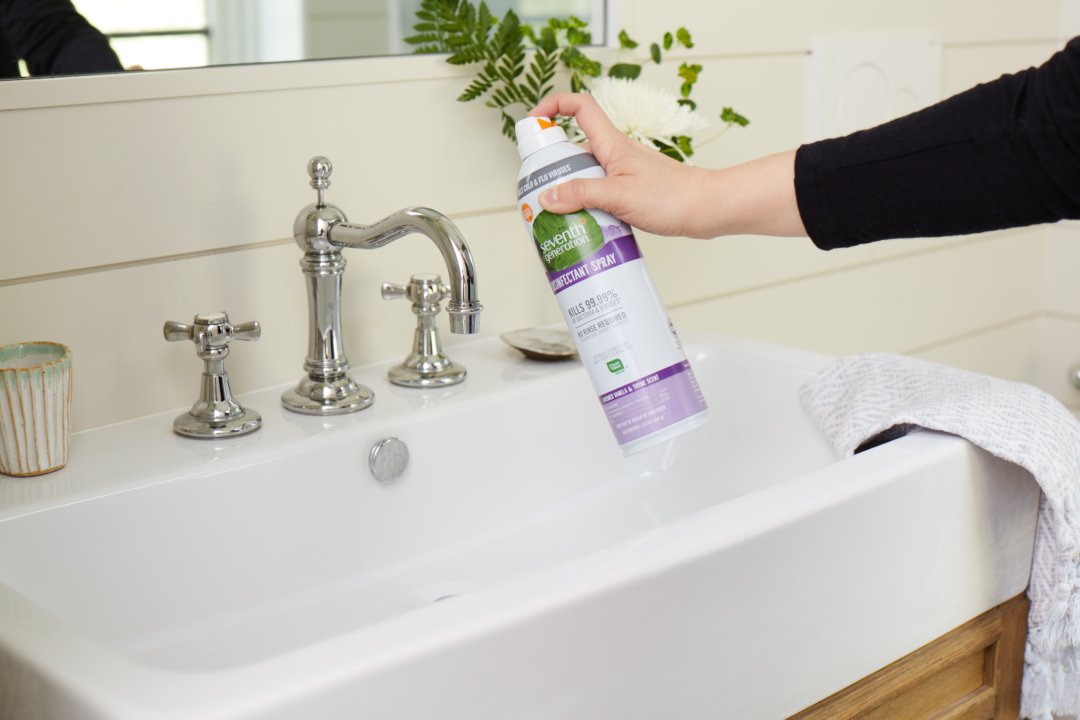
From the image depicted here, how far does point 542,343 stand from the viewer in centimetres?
106

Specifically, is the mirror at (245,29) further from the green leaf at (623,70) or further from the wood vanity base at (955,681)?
→ the wood vanity base at (955,681)

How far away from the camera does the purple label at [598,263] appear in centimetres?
75

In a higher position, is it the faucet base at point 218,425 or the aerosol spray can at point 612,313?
the aerosol spray can at point 612,313

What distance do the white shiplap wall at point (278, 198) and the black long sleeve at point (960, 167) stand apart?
0.40 metres

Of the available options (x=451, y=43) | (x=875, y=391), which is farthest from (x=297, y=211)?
(x=875, y=391)

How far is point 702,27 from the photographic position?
1.24 meters

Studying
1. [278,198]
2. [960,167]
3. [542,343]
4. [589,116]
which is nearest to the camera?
[960,167]

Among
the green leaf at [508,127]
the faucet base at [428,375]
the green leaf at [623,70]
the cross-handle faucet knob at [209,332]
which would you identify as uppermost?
the green leaf at [623,70]

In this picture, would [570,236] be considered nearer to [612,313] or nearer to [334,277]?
[612,313]

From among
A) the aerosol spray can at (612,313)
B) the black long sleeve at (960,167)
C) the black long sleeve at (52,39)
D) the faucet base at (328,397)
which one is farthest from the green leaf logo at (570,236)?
the black long sleeve at (52,39)

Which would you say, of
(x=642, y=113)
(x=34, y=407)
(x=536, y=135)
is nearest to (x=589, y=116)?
(x=536, y=135)

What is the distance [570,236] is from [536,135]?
74 millimetres

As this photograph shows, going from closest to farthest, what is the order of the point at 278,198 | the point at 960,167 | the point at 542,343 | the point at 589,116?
the point at 960,167 → the point at 589,116 → the point at 278,198 → the point at 542,343

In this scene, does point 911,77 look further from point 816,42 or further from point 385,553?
point 385,553
